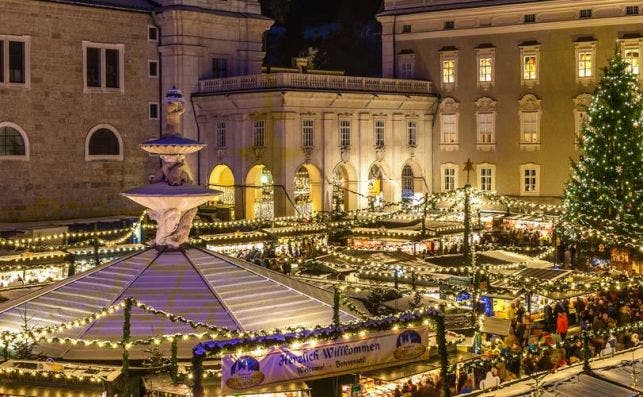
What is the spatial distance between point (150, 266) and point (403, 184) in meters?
37.2

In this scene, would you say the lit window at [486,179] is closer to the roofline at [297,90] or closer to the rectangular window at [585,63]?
the roofline at [297,90]

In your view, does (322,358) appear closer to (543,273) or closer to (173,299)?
(173,299)

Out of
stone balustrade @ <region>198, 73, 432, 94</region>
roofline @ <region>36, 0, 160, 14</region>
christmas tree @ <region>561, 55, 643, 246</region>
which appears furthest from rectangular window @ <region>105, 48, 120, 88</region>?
christmas tree @ <region>561, 55, 643, 246</region>

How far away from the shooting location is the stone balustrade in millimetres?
49344

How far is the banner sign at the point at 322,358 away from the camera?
15.0 meters

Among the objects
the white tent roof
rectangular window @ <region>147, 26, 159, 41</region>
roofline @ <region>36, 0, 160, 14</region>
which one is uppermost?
roofline @ <region>36, 0, 160, 14</region>

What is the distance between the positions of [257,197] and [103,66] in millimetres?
9236

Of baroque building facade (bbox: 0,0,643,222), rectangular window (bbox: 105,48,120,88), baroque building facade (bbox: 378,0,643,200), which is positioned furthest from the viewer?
baroque building facade (bbox: 378,0,643,200)

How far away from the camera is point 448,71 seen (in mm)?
55500

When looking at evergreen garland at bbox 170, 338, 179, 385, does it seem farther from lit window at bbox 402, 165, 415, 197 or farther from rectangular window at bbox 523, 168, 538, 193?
lit window at bbox 402, 165, 415, 197

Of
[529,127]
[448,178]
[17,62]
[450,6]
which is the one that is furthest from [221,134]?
[529,127]

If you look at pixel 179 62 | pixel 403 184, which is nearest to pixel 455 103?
pixel 403 184

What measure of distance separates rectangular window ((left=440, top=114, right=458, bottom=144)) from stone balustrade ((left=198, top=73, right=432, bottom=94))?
2215 millimetres

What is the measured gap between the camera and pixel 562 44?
→ 51.9 meters
